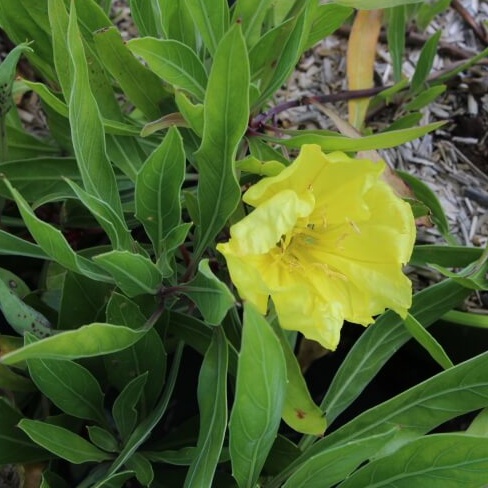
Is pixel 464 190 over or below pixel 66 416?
over

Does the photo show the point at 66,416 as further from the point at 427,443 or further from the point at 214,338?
the point at 427,443

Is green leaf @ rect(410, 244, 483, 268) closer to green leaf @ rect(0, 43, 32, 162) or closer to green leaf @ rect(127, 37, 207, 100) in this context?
green leaf @ rect(127, 37, 207, 100)

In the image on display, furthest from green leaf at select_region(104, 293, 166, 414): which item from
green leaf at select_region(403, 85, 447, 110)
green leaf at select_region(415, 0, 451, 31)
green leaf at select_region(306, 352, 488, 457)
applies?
green leaf at select_region(415, 0, 451, 31)

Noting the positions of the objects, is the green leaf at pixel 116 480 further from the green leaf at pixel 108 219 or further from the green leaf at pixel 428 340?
the green leaf at pixel 428 340

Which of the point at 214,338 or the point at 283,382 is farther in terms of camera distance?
the point at 214,338

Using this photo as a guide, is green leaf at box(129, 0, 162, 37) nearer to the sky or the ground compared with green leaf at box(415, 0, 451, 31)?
nearer to the sky

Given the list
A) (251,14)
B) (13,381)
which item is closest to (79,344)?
(13,381)

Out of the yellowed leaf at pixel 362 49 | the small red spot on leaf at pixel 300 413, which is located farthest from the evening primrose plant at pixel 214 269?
the yellowed leaf at pixel 362 49

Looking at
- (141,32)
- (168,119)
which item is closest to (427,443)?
(168,119)
